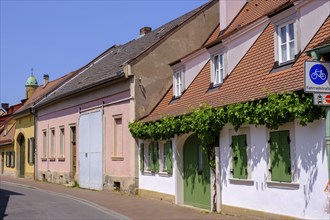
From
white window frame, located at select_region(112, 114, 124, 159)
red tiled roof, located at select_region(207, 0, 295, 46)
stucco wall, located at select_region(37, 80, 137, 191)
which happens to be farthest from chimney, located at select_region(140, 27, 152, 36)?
red tiled roof, located at select_region(207, 0, 295, 46)

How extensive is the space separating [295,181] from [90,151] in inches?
632

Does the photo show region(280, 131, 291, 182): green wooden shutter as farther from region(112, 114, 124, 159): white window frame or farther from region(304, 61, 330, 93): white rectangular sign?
region(112, 114, 124, 159): white window frame

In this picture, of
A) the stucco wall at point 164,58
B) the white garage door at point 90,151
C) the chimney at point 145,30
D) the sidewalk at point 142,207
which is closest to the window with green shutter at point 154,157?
the sidewalk at point 142,207

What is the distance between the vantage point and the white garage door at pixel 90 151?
25234 mm

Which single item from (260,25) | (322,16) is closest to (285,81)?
(322,16)

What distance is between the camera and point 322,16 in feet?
40.5

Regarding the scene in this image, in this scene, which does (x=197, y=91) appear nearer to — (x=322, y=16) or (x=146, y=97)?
(x=146, y=97)

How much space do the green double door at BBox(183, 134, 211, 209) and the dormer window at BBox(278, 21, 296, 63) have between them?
15.3ft

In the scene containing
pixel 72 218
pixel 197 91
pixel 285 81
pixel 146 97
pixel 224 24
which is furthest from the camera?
pixel 146 97

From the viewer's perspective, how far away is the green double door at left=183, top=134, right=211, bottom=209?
16.5 m

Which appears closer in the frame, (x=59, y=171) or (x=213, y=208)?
(x=213, y=208)

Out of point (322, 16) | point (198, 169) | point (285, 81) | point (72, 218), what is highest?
point (322, 16)

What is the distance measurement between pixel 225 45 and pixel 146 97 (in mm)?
5986

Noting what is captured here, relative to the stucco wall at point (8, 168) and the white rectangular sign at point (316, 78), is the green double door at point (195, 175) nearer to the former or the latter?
the white rectangular sign at point (316, 78)
